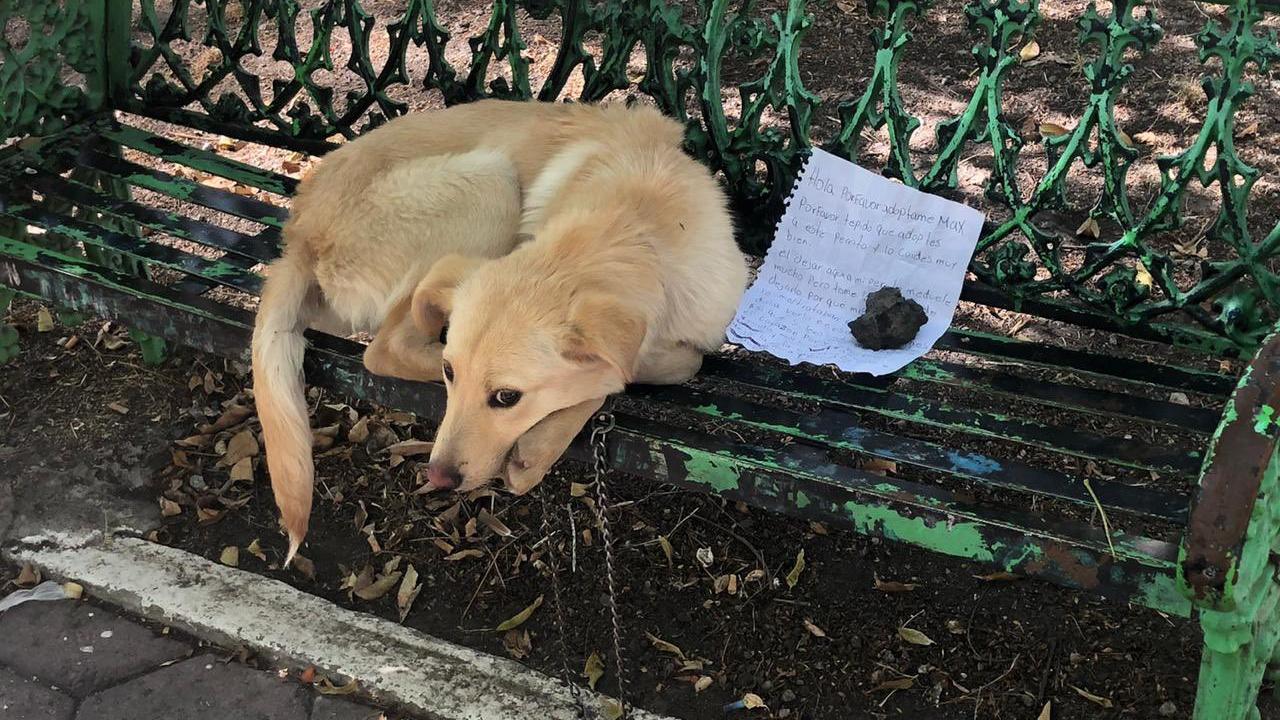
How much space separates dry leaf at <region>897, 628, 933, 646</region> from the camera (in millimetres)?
2939

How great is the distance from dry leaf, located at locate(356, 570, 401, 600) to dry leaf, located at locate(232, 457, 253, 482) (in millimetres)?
624

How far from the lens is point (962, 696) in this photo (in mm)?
2811

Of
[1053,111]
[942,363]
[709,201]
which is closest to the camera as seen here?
[942,363]

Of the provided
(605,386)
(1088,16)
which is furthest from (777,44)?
(605,386)

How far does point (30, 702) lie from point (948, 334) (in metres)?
2.44

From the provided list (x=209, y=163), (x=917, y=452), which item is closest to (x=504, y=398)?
(x=917, y=452)

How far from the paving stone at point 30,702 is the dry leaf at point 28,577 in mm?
328

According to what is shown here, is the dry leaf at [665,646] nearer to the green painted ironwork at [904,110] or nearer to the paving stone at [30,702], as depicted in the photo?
the green painted ironwork at [904,110]

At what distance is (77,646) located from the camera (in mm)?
3008

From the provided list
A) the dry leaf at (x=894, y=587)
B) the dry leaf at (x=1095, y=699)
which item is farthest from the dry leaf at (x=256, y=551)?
the dry leaf at (x=1095, y=699)

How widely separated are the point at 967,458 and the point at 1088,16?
117 cm

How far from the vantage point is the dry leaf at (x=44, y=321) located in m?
4.09

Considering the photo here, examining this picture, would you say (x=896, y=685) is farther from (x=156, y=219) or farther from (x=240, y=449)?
(x=156, y=219)

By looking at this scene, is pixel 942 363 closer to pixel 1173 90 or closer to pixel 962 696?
pixel 962 696
